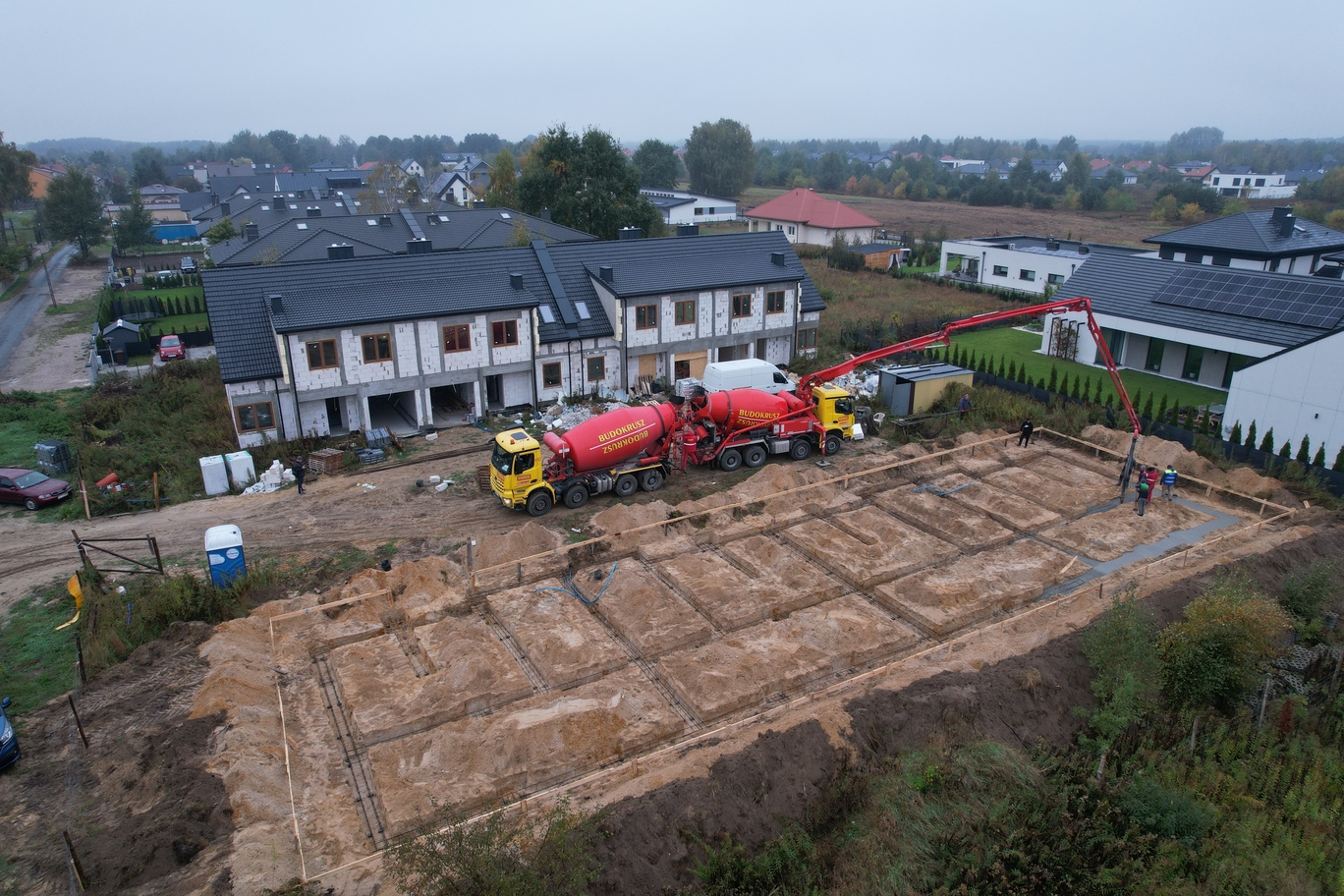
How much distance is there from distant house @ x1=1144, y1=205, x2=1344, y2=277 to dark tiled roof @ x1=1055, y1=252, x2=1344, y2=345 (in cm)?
453

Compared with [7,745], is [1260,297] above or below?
above

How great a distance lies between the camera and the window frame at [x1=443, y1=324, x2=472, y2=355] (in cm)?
3047

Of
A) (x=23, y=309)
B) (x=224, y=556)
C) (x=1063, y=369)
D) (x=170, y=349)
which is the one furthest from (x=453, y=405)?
(x=23, y=309)

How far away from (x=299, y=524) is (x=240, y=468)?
4450 mm

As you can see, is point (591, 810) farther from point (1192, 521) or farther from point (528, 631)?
point (1192, 521)

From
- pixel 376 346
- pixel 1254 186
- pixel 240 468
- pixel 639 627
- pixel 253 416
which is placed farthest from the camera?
pixel 1254 186

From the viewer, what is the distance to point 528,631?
18.1 metres

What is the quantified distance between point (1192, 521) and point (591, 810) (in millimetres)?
20369

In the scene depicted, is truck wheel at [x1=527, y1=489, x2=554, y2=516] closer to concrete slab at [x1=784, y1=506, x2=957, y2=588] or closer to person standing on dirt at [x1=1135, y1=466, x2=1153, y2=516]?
concrete slab at [x1=784, y1=506, x2=957, y2=588]

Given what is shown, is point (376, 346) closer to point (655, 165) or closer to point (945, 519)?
point (945, 519)

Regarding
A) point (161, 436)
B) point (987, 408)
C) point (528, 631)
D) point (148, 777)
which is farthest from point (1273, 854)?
point (161, 436)

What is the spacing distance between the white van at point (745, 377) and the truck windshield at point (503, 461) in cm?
860

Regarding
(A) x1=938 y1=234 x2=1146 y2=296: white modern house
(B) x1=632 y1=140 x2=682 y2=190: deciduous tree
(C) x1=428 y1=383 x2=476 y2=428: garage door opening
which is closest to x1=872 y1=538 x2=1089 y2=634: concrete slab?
(C) x1=428 y1=383 x2=476 y2=428: garage door opening

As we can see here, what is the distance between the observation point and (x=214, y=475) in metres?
25.8
